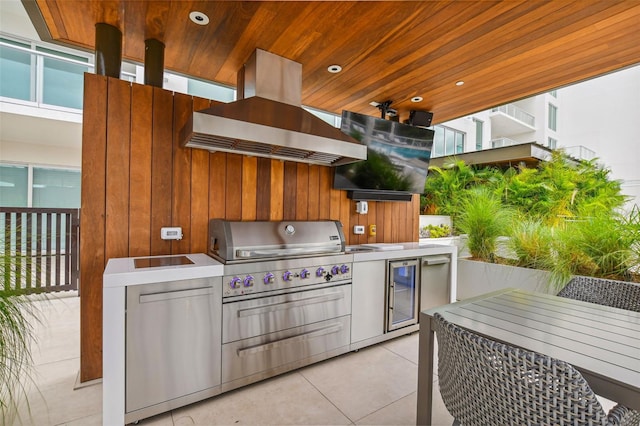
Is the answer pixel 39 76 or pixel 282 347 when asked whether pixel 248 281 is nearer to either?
pixel 282 347

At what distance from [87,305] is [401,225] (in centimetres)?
337

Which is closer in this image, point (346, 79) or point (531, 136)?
point (346, 79)

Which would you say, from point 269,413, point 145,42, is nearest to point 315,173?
point 145,42

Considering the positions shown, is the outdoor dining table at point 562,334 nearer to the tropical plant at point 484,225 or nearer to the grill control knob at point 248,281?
the grill control knob at point 248,281

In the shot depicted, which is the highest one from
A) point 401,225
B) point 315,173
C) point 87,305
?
point 315,173

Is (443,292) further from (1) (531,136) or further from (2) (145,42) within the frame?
(1) (531,136)

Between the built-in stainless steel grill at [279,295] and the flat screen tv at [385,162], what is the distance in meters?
0.82

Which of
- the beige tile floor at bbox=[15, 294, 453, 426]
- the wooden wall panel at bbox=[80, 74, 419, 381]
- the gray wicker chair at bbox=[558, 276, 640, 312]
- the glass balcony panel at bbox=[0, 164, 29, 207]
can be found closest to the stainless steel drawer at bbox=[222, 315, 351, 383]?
the beige tile floor at bbox=[15, 294, 453, 426]

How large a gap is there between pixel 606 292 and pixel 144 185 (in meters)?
3.34

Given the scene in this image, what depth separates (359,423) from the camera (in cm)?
186

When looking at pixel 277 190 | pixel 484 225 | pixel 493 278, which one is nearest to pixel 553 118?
pixel 484 225

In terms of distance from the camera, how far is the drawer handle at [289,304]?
214cm

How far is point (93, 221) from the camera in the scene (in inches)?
86.0

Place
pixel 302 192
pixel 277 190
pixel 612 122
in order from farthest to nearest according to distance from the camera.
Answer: pixel 612 122, pixel 302 192, pixel 277 190
